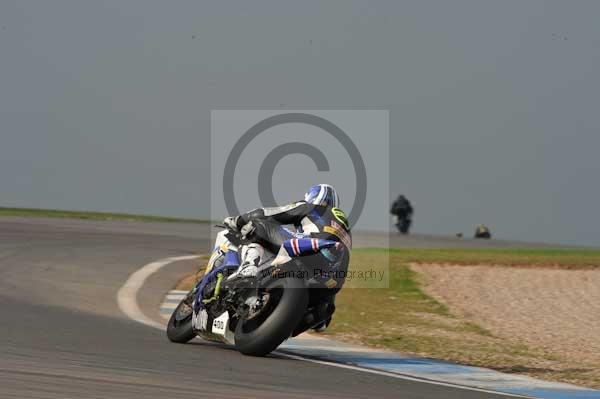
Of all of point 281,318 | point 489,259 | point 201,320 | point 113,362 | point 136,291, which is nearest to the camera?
point 113,362

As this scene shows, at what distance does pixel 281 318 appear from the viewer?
8.66 m

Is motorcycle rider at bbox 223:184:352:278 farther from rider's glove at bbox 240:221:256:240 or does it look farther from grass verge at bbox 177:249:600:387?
grass verge at bbox 177:249:600:387

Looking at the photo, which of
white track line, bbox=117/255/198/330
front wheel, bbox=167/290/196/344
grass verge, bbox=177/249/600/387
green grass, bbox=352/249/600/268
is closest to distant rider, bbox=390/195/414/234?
green grass, bbox=352/249/600/268

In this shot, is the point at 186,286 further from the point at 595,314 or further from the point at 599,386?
the point at 599,386

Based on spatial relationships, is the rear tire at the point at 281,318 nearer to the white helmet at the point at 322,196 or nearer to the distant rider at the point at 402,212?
the white helmet at the point at 322,196

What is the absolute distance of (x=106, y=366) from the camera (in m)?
7.46

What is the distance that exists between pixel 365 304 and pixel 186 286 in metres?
2.86

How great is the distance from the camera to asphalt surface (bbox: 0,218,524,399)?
6648 mm

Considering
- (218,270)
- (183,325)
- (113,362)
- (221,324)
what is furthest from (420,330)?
(113,362)

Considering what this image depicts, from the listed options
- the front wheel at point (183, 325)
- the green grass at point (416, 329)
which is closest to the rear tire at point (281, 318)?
the front wheel at point (183, 325)

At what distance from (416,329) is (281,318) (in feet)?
15.6

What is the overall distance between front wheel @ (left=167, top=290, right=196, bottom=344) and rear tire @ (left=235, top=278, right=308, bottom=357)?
39.7 inches

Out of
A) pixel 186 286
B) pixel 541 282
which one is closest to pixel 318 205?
pixel 186 286

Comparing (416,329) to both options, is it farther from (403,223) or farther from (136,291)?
(403,223)
